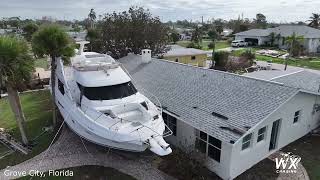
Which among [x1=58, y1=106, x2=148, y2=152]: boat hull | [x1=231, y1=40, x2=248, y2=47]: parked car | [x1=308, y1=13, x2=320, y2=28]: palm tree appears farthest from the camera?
[x1=308, y1=13, x2=320, y2=28]: palm tree

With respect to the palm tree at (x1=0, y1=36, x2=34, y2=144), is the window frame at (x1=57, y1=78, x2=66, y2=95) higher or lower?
lower

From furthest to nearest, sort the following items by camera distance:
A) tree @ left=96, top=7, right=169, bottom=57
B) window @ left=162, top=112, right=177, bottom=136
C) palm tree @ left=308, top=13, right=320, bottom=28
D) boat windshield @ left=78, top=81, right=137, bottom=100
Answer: palm tree @ left=308, top=13, right=320, bottom=28 → tree @ left=96, top=7, right=169, bottom=57 → window @ left=162, top=112, right=177, bottom=136 → boat windshield @ left=78, top=81, right=137, bottom=100

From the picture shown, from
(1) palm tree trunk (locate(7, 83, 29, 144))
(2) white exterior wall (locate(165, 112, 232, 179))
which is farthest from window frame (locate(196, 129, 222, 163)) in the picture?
(1) palm tree trunk (locate(7, 83, 29, 144))

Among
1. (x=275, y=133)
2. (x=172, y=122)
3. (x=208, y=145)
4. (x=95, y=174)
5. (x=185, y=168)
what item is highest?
(x=172, y=122)

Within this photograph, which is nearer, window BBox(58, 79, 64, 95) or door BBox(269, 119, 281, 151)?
door BBox(269, 119, 281, 151)

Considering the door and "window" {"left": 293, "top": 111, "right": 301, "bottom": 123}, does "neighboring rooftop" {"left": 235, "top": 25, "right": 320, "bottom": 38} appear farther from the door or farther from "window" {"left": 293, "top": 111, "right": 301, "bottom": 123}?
the door

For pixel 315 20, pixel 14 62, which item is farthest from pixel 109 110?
pixel 315 20

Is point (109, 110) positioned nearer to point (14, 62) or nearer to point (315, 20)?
point (14, 62)
